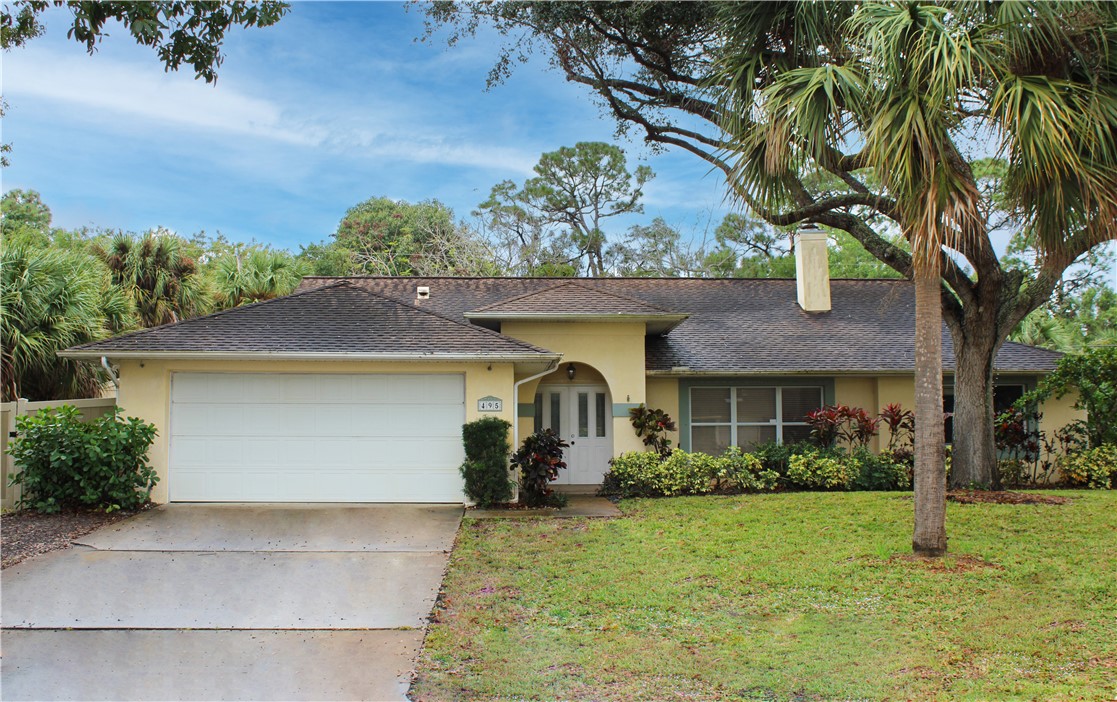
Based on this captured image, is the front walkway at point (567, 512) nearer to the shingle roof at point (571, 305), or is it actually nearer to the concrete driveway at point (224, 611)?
the concrete driveway at point (224, 611)

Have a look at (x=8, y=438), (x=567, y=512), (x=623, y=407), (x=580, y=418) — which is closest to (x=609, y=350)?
(x=623, y=407)

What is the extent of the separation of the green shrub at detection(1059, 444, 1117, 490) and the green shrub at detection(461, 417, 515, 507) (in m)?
10.9

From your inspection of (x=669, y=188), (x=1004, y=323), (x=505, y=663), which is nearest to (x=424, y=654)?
(x=505, y=663)

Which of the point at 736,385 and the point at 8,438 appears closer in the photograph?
the point at 8,438

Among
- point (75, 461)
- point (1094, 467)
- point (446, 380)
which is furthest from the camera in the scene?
point (1094, 467)

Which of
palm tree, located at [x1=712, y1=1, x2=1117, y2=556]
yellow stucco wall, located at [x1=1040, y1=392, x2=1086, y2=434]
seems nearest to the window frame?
yellow stucco wall, located at [x1=1040, y1=392, x2=1086, y2=434]

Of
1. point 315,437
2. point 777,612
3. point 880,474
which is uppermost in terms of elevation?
point 315,437

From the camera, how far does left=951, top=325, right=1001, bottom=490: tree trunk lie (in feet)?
40.4

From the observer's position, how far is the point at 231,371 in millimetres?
11555

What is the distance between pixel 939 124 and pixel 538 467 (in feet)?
23.4

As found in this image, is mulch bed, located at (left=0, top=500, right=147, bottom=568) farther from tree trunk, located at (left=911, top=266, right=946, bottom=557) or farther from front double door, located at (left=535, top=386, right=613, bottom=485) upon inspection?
tree trunk, located at (left=911, top=266, right=946, bottom=557)

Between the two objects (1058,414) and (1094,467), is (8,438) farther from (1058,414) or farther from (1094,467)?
(1058,414)

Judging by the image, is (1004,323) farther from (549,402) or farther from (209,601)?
(209,601)

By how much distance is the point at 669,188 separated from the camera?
108 ft
